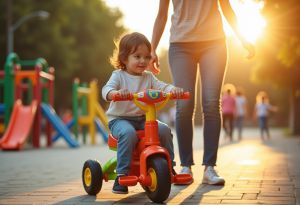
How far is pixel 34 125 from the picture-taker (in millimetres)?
15406

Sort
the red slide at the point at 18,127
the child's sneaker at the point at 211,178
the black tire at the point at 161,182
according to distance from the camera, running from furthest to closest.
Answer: the red slide at the point at 18,127, the child's sneaker at the point at 211,178, the black tire at the point at 161,182

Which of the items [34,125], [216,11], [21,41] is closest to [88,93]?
[34,125]

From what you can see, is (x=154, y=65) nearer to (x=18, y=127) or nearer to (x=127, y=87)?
(x=127, y=87)

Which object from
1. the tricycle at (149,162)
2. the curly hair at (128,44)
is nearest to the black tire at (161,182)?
the tricycle at (149,162)

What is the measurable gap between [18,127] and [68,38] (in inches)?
968

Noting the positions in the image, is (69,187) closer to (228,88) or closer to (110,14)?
(228,88)

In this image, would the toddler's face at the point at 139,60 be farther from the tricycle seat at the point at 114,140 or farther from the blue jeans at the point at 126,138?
the tricycle seat at the point at 114,140

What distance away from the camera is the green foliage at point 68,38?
110 ft

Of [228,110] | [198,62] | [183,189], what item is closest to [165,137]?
[183,189]

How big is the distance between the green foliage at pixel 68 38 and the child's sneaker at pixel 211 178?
2761 centimetres

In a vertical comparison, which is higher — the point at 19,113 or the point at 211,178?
the point at 19,113

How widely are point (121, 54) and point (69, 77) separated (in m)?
36.4

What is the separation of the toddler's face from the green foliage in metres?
27.8

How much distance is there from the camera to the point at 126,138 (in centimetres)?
476
